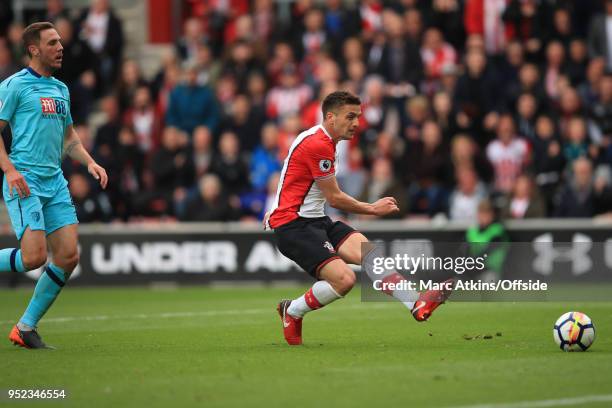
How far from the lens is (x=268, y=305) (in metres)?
14.9

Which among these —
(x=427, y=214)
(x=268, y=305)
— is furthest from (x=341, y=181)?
(x=268, y=305)

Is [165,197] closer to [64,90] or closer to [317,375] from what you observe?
[64,90]

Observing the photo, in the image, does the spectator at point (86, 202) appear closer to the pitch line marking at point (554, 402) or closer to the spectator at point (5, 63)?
the spectator at point (5, 63)

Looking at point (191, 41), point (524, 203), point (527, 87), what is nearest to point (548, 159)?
point (524, 203)

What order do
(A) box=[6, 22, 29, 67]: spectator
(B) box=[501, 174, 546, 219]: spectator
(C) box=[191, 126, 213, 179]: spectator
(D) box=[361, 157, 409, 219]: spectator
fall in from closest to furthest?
(B) box=[501, 174, 546, 219]: spectator, (D) box=[361, 157, 409, 219]: spectator, (C) box=[191, 126, 213, 179]: spectator, (A) box=[6, 22, 29, 67]: spectator

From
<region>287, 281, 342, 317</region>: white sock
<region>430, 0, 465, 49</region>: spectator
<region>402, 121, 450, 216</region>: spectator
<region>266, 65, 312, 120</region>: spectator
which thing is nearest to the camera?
<region>287, 281, 342, 317</region>: white sock

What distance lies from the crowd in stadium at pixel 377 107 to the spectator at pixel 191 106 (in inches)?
1.2

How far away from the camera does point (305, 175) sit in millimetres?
10523

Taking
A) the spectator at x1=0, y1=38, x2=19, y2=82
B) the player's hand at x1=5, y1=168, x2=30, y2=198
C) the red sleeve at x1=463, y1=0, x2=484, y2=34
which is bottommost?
the player's hand at x1=5, y1=168, x2=30, y2=198

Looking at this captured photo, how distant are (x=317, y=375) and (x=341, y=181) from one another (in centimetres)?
1096

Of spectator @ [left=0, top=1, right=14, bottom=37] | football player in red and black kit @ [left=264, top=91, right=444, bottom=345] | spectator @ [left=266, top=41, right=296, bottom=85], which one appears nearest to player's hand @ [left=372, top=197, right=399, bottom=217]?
football player in red and black kit @ [left=264, top=91, right=444, bottom=345]

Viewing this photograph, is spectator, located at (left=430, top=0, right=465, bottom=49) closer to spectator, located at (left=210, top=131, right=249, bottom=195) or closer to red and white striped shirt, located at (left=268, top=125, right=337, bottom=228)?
spectator, located at (left=210, top=131, right=249, bottom=195)

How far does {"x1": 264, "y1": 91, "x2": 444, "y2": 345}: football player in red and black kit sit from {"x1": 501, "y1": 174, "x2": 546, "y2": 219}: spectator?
7924 millimetres

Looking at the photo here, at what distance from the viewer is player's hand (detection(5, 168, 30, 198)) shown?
31.6 ft
